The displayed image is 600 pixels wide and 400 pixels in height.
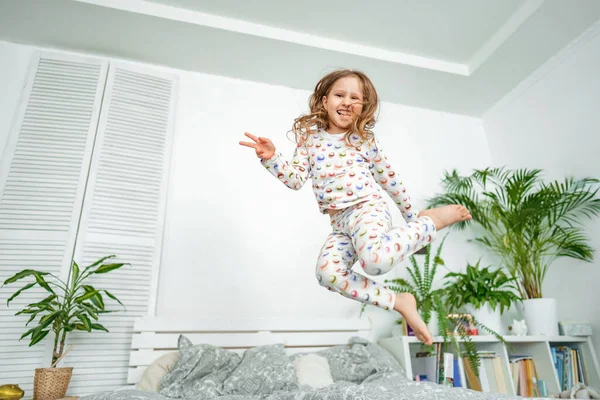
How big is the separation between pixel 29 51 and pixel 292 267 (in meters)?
2.60

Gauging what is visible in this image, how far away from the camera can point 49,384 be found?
6.72 feet

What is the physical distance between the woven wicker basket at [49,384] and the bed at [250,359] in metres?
0.37

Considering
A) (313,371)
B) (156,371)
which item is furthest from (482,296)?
(156,371)

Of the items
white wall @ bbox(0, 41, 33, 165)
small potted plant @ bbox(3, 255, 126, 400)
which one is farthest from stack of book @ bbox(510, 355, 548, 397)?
white wall @ bbox(0, 41, 33, 165)

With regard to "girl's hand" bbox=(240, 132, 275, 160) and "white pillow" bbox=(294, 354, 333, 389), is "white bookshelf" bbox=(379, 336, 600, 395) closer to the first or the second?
"white pillow" bbox=(294, 354, 333, 389)

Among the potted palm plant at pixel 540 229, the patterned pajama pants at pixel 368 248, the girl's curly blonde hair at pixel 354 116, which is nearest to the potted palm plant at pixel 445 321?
the potted palm plant at pixel 540 229

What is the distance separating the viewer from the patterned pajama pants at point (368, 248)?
1382 mm

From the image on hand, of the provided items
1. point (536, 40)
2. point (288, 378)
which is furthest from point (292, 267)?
point (536, 40)

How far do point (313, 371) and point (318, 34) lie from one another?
8.10ft

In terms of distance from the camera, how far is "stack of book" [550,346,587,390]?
2670 mm

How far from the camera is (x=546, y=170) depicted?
10.8 ft

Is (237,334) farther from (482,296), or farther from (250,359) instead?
(482,296)

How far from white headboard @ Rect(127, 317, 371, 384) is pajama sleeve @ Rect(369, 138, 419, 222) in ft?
4.18

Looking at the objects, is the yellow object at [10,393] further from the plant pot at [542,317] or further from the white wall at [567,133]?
the white wall at [567,133]
